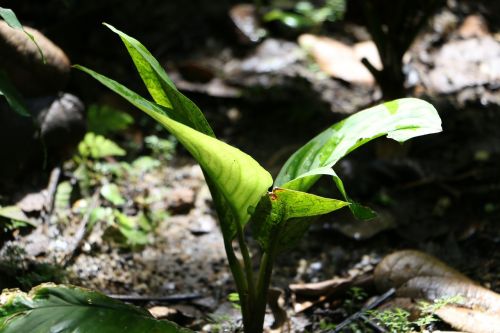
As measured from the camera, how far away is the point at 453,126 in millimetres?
2861

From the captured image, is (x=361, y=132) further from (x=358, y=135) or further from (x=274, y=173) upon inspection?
(x=274, y=173)

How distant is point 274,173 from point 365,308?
96 cm

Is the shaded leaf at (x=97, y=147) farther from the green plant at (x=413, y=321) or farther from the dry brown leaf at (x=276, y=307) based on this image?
the green plant at (x=413, y=321)

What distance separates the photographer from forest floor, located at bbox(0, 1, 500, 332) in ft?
6.81

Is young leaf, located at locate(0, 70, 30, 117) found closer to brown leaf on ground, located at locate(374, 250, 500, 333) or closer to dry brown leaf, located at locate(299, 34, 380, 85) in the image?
brown leaf on ground, located at locate(374, 250, 500, 333)

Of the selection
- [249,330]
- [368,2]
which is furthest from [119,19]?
[249,330]

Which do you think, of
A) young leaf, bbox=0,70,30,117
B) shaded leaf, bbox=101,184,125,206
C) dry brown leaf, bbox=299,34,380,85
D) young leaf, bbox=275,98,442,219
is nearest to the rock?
shaded leaf, bbox=101,184,125,206

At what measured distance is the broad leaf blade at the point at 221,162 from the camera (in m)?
1.27

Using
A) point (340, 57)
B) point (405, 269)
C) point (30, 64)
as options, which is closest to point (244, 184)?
point (405, 269)

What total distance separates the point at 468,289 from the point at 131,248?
1231mm

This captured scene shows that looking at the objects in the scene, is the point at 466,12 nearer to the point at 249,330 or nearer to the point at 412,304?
the point at 412,304

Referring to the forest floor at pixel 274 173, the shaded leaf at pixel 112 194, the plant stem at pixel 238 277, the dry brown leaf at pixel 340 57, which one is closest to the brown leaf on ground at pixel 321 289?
the forest floor at pixel 274 173

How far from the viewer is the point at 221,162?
4.45ft

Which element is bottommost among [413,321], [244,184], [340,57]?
[413,321]
